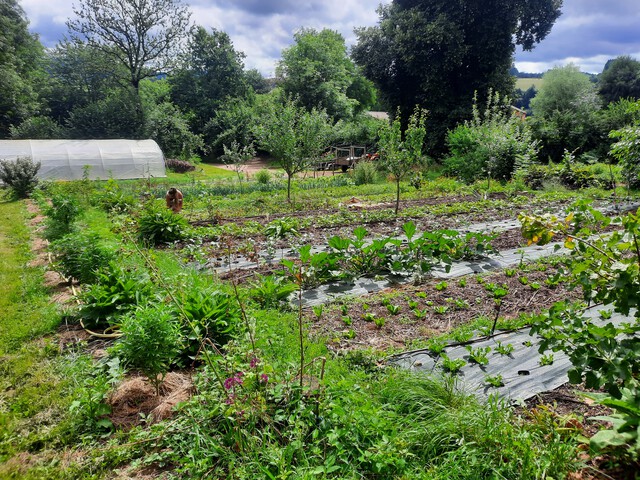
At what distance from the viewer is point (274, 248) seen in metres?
6.32

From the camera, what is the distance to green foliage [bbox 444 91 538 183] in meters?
13.4

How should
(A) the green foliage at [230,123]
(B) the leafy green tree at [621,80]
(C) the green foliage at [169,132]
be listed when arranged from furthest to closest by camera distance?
(A) the green foliage at [230,123] < (B) the leafy green tree at [621,80] < (C) the green foliage at [169,132]

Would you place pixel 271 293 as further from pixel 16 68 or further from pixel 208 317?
pixel 16 68

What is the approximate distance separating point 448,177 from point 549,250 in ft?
35.5

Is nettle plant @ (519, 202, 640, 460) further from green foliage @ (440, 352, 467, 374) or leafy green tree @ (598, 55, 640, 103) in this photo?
leafy green tree @ (598, 55, 640, 103)

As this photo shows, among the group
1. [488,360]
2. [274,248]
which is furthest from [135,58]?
[488,360]

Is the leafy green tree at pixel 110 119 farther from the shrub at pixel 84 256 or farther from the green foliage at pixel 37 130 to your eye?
the shrub at pixel 84 256

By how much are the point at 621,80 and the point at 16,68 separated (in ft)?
145

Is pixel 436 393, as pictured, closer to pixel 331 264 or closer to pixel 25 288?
pixel 331 264

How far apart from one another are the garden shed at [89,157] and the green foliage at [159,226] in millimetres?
9268

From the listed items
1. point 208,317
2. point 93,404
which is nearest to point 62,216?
point 208,317

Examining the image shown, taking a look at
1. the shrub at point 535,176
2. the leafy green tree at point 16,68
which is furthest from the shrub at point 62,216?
the leafy green tree at point 16,68

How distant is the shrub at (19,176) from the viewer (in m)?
11.3

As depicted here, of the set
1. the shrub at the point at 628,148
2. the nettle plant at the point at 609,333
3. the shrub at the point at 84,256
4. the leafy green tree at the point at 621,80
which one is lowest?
the shrub at the point at 84,256
